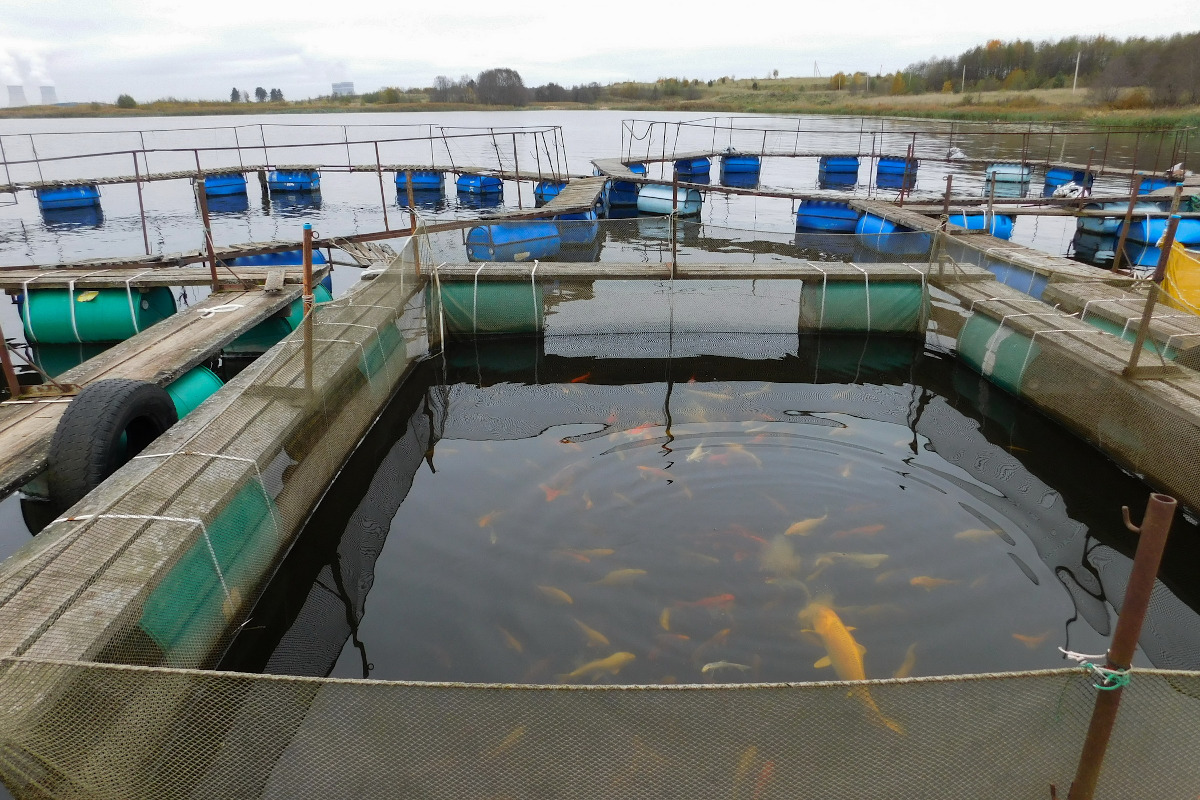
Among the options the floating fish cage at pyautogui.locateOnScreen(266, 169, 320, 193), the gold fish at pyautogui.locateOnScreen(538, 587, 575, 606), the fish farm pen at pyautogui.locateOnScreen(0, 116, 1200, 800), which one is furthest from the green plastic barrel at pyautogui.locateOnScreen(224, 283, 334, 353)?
the floating fish cage at pyautogui.locateOnScreen(266, 169, 320, 193)

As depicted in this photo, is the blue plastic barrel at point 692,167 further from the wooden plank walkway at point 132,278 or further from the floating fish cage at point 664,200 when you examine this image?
the wooden plank walkway at point 132,278

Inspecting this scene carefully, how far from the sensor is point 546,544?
6.34 metres

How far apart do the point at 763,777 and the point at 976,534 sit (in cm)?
457

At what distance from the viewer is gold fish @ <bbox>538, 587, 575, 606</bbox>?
18.4ft

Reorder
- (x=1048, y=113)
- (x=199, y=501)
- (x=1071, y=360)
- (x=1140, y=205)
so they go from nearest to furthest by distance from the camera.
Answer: (x=199, y=501) → (x=1071, y=360) → (x=1140, y=205) → (x=1048, y=113)

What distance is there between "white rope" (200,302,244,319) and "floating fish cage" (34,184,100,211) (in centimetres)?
2700

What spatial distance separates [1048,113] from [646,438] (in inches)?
2535

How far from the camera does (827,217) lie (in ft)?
76.1

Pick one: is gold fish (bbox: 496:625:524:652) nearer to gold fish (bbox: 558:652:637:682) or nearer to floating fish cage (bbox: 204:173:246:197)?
gold fish (bbox: 558:652:637:682)

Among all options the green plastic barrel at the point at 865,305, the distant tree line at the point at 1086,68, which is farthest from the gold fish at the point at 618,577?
the distant tree line at the point at 1086,68

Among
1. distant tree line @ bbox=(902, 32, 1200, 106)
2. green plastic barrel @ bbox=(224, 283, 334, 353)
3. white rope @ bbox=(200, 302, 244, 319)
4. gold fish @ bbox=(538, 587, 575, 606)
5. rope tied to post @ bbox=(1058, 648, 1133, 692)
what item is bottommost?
gold fish @ bbox=(538, 587, 575, 606)

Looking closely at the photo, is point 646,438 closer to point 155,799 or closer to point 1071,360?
point 1071,360

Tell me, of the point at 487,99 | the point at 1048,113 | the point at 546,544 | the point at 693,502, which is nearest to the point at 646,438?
the point at 693,502

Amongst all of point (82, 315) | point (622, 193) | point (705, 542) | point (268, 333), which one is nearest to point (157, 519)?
point (705, 542)
